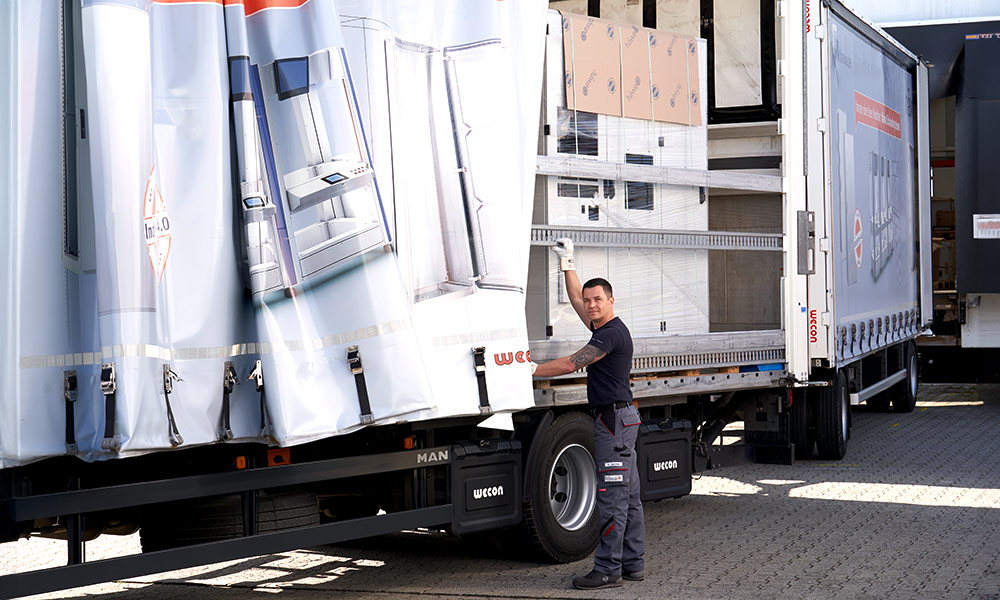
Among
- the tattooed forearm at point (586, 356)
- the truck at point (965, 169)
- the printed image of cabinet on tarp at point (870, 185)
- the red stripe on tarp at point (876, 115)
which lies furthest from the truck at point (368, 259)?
the truck at point (965, 169)

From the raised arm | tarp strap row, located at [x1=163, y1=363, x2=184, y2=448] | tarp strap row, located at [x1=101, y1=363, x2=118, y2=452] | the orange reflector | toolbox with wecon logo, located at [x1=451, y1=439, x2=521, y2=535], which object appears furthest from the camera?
the raised arm

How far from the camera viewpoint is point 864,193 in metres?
12.0

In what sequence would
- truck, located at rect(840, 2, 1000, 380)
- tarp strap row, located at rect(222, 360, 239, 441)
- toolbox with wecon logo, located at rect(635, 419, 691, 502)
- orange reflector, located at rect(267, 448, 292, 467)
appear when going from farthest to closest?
truck, located at rect(840, 2, 1000, 380) → toolbox with wecon logo, located at rect(635, 419, 691, 502) → orange reflector, located at rect(267, 448, 292, 467) → tarp strap row, located at rect(222, 360, 239, 441)

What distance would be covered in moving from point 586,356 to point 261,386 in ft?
6.84

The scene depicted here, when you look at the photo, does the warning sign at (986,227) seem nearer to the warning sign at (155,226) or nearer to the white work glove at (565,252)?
the white work glove at (565,252)

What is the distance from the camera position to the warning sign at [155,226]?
503cm

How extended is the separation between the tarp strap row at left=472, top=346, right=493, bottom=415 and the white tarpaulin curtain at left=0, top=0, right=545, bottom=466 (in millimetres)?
31

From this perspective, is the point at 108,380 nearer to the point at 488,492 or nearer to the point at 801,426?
the point at 488,492

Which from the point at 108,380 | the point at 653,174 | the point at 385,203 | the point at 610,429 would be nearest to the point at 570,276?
the point at 610,429

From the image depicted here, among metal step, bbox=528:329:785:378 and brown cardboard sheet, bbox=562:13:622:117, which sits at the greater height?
brown cardboard sheet, bbox=562:13:622:117

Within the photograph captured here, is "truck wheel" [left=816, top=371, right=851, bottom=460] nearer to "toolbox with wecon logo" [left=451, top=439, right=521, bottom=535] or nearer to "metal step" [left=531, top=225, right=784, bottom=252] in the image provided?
"metal step" [left=531, top=225, right=784, bottom=252]

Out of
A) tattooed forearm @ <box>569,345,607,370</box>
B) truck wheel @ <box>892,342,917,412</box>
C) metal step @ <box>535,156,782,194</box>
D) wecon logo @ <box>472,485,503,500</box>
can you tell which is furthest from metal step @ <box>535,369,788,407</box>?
truck wheel @ <box>892,342,917,412</box>

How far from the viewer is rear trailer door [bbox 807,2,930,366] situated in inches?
404

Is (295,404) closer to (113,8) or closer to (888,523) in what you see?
(113,8)
